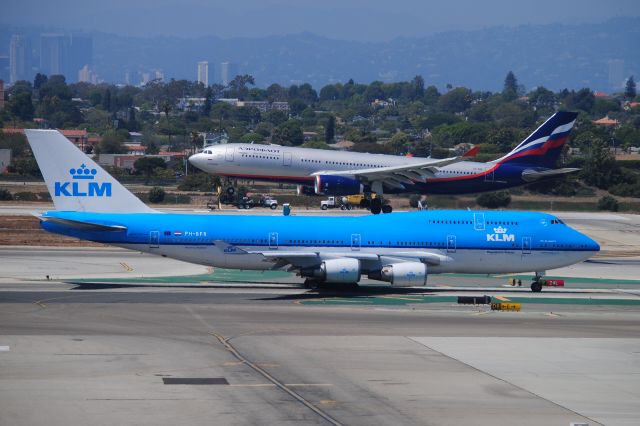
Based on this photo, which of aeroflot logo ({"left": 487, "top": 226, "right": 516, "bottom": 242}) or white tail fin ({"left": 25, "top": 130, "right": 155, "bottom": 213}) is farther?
aeroflot logo ({"left": 487, "top": 226, "right": 516, "bottom": 242})

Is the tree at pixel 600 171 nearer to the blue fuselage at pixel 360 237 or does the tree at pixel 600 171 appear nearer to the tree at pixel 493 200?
the tree at pixel 493 200

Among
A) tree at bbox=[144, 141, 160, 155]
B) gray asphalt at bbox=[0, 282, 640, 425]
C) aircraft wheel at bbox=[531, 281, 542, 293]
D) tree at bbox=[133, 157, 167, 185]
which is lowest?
gray asphalt at bbox=[0, 282, 640, 425]

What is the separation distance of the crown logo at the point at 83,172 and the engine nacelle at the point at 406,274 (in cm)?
1318

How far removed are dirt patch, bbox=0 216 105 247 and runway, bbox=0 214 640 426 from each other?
12524 millimetres

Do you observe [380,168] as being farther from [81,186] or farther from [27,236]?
[81,186]

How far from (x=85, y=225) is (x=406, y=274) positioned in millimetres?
13460

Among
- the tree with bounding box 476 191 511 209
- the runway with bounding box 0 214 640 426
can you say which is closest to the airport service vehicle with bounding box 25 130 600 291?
the runway with bounding box 0 214 640 426

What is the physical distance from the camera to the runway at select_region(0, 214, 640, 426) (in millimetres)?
25344

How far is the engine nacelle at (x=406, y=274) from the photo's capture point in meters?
44.6

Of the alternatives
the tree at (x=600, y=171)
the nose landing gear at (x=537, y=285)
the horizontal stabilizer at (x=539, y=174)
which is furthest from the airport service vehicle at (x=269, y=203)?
the nose landing gear at (x=537, y=285)

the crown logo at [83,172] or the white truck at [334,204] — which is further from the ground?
the crown logo at [83,172]

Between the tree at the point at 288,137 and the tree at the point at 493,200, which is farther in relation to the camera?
the tree at the point at 288,137

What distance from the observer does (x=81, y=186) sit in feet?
150

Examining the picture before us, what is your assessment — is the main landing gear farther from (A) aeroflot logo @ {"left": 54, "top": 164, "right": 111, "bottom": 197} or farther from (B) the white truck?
(A) aeroflot logo @ {"left": 54, "top": 164, "right": 111, "bottom": 197}
